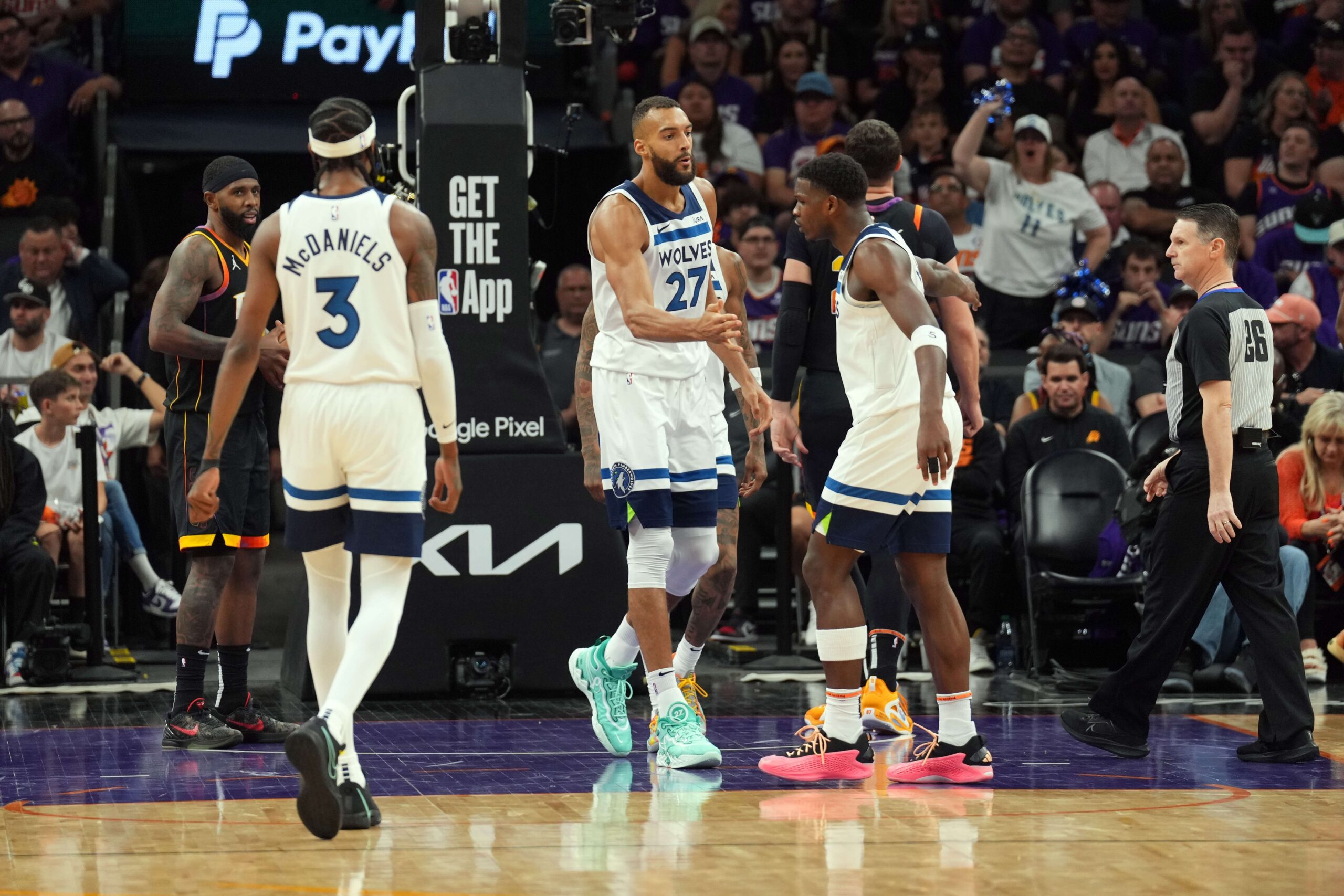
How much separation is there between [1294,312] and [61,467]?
6.84 metres

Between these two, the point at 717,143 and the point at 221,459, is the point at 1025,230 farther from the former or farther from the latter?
the point at 221,459

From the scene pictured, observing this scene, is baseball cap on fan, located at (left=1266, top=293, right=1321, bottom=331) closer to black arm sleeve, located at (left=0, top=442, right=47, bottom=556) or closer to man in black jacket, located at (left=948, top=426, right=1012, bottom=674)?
man in black jacket, located at (left=948, top=426, right=1012, bottom=674)

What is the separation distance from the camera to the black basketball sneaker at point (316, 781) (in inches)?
186

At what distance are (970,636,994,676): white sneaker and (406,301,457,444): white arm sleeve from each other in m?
4.50

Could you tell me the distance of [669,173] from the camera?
20.5 ft

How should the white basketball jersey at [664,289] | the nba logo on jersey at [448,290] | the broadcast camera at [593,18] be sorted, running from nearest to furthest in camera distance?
the white basketball jersey at [664,289], the nba logo on jersey at [448,290], the broadcast camera at [593,18]

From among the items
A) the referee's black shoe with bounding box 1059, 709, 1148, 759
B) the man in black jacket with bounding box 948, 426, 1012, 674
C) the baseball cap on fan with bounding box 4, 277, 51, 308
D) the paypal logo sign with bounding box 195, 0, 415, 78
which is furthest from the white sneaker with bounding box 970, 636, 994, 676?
the paypal logo sign with bounding box 195, 0, 415, 78

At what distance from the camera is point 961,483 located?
371 inches

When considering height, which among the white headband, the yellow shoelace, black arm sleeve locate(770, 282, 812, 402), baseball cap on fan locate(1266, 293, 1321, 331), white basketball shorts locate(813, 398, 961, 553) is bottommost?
the yellow shoelace

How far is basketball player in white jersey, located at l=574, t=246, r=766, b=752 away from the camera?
6605mm

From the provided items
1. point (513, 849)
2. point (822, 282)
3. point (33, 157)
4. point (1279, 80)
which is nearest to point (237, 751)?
point (513, 849)

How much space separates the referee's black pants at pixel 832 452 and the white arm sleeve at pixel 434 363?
1813mm

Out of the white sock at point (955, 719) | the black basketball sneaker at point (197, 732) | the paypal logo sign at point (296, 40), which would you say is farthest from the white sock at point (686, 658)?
the paypal logo sign at point (296, 40)

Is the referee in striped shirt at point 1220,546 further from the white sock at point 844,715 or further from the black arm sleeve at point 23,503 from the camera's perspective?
the black arm sleeve at point 23,503
